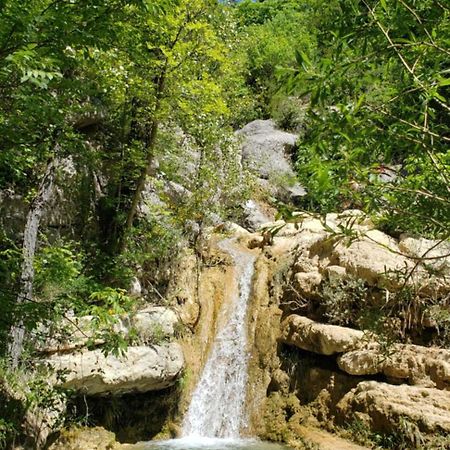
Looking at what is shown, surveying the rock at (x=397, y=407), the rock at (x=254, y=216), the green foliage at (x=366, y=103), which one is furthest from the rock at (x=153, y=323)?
the rock at (x=254, y=216)

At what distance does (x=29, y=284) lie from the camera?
6613 mm

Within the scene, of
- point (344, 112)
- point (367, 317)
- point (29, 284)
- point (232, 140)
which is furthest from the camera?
point (232, 140)

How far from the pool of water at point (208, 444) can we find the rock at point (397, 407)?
1.46 metres

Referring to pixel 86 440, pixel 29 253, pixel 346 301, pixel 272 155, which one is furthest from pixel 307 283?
pixel 272 155

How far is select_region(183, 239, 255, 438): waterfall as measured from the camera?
884cm

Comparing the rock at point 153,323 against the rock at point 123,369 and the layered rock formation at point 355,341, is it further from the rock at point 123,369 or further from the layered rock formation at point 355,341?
the layered rock formation at point 355,341

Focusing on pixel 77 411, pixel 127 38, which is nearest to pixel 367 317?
pixel 127 38

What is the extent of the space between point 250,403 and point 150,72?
684 centimetres

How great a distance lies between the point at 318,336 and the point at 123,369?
3.58 m

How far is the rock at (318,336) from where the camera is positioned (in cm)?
820

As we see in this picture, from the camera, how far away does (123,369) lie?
7957 mm

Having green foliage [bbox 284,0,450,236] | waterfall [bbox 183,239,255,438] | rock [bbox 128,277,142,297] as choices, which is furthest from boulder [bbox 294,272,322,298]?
green foliage [bbox 284,0,450,236]

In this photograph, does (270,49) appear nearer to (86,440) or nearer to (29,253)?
(29,253)

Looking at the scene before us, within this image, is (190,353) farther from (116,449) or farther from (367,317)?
(367,317)
